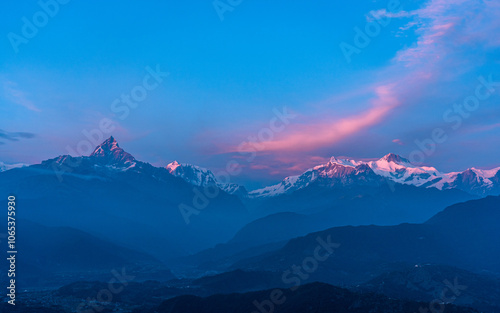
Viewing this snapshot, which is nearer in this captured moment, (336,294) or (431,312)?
(431,312)

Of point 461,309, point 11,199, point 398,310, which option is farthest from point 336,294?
point 11,199

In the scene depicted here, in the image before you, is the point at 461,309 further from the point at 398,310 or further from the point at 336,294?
the point at 336,294

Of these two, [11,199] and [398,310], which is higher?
[11,199]

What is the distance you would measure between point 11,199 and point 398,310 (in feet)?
582

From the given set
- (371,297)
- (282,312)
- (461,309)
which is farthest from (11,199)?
(461,309)

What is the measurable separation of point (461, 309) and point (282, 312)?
248ft

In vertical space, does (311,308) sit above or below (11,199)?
below

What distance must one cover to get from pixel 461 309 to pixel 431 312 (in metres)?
13.0

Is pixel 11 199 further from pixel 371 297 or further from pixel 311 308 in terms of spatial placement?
pixel 371 297

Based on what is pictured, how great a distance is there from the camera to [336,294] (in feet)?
642

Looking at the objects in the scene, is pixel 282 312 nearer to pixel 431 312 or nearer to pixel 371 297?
pixel 371 297

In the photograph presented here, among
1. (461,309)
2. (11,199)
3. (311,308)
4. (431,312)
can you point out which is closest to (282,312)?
(311,308)

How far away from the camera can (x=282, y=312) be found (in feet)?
639

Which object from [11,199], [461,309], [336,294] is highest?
[11,199]
